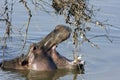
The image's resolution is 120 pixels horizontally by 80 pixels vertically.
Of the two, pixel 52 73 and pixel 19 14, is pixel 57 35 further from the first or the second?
pixel 19 14

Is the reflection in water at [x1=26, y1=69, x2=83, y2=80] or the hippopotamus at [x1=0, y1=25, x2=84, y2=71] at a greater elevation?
the hippopotamus at [x1=0, y1=25, x2=84, y2=71]

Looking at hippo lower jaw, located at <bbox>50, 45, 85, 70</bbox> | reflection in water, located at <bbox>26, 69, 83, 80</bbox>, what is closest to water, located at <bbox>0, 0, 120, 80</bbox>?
reflection in water, located at <bbox>26, 69, 83, 80</bbox>

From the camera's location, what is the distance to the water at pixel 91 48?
828cm

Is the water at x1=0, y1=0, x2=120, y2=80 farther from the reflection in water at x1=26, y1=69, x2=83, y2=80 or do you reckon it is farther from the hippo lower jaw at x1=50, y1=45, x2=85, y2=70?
the hippo lower jaw at x1=50, y1=45, x2=85, y2=70

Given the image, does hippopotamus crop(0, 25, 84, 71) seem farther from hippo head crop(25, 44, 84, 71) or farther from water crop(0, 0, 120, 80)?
water crop(0, 0, 120, 80)

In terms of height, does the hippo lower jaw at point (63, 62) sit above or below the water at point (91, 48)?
above

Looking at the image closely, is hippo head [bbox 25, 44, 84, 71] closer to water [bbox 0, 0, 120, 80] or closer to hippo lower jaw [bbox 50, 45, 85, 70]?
hippo lower jaw [bbox 50, 45, 85, 70]

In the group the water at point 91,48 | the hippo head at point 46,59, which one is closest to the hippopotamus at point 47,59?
the hippo head at point 46,59

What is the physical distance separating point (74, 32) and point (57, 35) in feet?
2.34

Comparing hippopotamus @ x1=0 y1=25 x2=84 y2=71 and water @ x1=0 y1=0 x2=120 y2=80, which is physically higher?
hippopotamus @ x1=0 y1=25 x2=84 y2=71

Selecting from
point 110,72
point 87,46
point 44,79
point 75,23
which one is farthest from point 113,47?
point 75,23

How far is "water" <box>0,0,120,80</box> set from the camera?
27.2 feet

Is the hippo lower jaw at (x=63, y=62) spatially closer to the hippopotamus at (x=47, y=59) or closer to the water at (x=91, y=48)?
the hippopotamus at (x=47, y=59)

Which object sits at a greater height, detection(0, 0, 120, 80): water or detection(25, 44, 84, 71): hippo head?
detection(25, 44, 84, 71): hippo head
